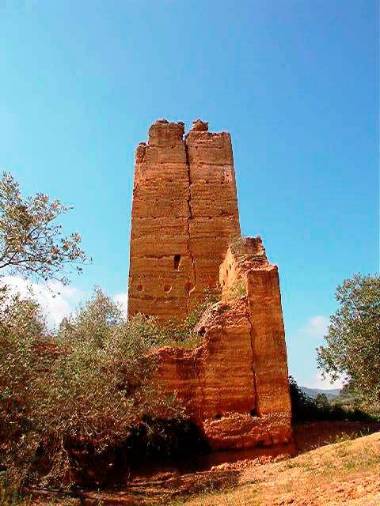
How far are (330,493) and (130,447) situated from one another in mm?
7254

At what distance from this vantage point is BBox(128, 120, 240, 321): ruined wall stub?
20.2 metres

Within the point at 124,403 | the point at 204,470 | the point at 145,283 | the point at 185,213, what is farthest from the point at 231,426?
the point at 185,213

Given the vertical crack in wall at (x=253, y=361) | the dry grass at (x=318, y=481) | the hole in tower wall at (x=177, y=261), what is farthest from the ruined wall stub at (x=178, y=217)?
the dry grass at (x=318, y=481)

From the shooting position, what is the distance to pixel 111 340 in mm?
13258

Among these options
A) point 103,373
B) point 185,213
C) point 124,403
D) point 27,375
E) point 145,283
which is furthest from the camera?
point 185,213

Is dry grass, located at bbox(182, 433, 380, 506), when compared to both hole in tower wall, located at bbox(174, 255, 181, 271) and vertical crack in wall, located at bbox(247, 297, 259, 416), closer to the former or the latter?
vertical crack in wall, located at bbox(247, 297, 259, 416)

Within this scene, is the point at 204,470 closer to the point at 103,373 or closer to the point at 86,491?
the point at 86,491

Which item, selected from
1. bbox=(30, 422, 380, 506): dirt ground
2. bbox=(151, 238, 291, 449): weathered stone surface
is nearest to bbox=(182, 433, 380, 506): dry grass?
bbox=(30, 422, 380, 506): dirt ground

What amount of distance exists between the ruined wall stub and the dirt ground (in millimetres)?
7494

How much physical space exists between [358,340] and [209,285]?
625cm


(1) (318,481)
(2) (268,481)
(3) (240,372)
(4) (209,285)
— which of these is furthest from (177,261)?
(1) (318,481)

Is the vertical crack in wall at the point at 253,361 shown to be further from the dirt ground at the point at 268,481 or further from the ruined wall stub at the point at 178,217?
the ruined wall stub at the point at 178,217

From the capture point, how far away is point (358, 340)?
18.9m

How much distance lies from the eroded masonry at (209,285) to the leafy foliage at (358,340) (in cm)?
514
